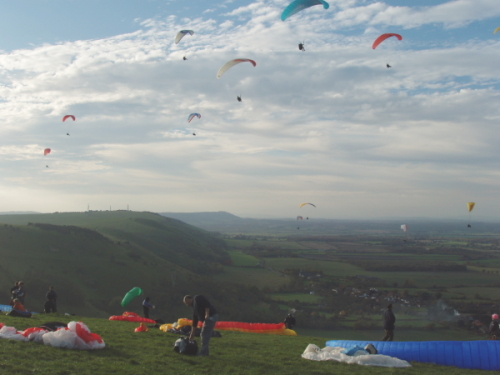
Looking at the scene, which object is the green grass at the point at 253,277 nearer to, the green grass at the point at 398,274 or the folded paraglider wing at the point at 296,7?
the green grass at the point at 398,274

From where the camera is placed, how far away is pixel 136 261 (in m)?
60.7

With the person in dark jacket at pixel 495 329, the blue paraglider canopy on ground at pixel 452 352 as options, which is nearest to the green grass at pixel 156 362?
the blue paraglider canopy on ground at pixel 452 352

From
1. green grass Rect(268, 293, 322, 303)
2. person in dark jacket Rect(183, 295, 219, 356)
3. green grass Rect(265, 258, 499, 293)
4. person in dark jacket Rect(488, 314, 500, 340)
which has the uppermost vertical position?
person in dark jacket Rect(183, 295, 219, 356)

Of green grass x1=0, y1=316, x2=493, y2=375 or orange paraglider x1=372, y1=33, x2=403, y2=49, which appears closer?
green grass x1=0, y1=316, x2=493, y2=375

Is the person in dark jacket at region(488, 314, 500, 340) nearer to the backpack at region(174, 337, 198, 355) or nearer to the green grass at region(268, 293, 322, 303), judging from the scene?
the backpack at region(174, 337, 198, 355)

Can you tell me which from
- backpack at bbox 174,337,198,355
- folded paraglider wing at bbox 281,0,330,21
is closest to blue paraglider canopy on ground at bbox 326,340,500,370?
backpack at bbox 174,337,198,355

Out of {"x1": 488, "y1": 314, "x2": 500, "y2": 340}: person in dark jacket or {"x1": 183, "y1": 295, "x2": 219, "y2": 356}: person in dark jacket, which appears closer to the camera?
{"x1": 183, "y1": 295, "x2": 219, "y2": 356}: person in dark jacket

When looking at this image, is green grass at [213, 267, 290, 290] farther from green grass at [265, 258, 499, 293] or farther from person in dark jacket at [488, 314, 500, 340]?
person in dark jacket at [488, 314, 500, 340]

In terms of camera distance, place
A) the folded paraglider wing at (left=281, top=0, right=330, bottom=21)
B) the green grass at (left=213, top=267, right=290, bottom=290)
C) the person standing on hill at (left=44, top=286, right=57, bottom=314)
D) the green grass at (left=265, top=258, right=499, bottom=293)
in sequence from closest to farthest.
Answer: the person standing on hill at (left=44, top=286, right=57, bottom=314)
the folded paraglider wing at (left=281, top=0, right=330, bottom=21)
the green grass at (left=213, top=267, right=290, bottom=290)
the green grass at (left=265, top=258, right=499, bottom=293)

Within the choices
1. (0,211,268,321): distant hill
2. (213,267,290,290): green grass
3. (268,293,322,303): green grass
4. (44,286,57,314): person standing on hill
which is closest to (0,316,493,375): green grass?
(44,286,57,314): person standing on hill

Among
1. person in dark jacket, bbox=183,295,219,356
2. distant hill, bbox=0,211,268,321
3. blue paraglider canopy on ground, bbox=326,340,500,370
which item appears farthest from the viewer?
distant hill, bbox=0,211,268,321

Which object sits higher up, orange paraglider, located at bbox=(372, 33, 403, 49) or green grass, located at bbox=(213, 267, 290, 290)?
orange paraglider, located at bbox=(372, 33, 403, 49)

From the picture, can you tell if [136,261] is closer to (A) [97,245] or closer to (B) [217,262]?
(A) [97,245]

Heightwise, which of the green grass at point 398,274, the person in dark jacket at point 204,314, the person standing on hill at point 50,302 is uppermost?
the person in dark jacket at point 204,314
